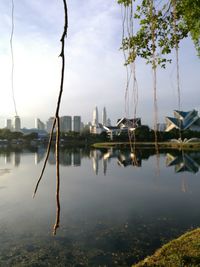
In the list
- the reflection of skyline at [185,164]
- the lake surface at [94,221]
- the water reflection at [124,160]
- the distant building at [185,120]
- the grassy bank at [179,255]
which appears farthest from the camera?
the distant building at [185,120]

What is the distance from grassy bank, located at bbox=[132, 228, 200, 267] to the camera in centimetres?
653

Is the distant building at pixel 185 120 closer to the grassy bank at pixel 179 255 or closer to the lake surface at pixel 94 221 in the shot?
the lake surface at pixel 94 221

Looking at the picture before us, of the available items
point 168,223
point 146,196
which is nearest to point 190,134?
point 146,196

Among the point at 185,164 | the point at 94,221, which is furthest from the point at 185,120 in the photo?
the point at 94,221

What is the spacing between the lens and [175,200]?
15352 mm

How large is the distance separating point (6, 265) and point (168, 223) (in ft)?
22.1

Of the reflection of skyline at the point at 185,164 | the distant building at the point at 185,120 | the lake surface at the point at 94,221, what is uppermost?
the distant building at the point at 185,120

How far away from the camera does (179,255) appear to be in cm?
702

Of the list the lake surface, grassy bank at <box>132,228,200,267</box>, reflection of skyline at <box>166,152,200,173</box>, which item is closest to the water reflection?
reflection of skyline at <box>166,152,200,173</box>

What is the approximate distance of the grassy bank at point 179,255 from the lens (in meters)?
6.53

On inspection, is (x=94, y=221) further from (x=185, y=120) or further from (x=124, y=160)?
(x=185, y=120)

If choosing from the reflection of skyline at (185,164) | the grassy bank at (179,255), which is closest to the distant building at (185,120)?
the reflection of skyline at (185,164)

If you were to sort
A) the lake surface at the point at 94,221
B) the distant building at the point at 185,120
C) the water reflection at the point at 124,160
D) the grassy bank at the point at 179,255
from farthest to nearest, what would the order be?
the distant building at the point at 185,120, the water reflection at the point at 124,160, the lake surface at the point at 94,221, the grassy bank at the point at 179,255

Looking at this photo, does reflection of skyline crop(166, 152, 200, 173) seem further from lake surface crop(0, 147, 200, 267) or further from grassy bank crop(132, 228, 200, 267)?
grassy bank crop(132, 228, 200, 267)
